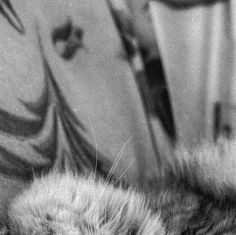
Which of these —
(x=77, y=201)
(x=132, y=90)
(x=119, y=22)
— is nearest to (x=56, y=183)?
(x=77, y=201)

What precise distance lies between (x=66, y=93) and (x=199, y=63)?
305 millimetres

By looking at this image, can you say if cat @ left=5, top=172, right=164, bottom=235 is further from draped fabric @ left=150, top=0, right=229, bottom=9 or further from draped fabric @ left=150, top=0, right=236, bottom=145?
draped fabric @ left=150, top=0, right=229, bottom=9

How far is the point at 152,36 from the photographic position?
3.40 ft

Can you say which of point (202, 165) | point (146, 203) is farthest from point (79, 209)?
point (202, 165)

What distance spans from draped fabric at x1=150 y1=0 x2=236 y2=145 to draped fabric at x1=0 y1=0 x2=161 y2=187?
91 millimetres

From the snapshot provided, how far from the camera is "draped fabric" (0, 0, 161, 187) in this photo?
0.99 m

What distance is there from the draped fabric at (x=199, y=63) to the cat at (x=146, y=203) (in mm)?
62

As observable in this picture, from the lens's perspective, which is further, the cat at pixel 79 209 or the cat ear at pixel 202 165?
the cat ear at pixel 202 165

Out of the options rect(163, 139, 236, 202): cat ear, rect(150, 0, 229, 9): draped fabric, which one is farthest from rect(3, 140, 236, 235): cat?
rect(150, 0, 229, 9): draped fabric

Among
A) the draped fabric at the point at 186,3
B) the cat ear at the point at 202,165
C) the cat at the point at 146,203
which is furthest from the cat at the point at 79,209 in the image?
the draped fabric at the point at 186,3

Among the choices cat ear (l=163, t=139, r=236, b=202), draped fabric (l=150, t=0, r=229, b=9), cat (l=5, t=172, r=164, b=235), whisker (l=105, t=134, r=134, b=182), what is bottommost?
cat ear (l=163, t=139, r=236, b=202)

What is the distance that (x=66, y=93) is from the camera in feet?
3.39

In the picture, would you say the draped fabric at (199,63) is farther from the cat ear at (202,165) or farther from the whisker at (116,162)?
the whisker at (116,162)

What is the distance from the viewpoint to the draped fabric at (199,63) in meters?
1.03
